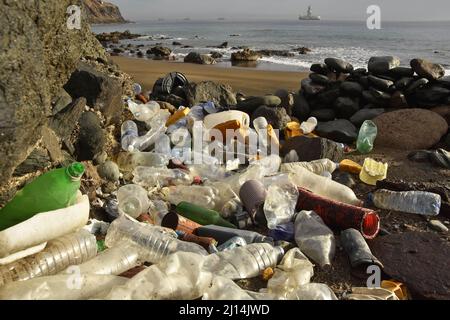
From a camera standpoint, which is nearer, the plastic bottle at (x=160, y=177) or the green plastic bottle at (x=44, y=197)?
the green plastic bottle at (x=44, y=197)

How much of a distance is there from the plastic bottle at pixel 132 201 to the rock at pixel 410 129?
12.0 feet

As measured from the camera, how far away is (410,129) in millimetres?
5984

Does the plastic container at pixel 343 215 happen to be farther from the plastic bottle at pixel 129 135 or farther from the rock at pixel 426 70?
the rock at pixel 426 70

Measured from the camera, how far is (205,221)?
140 inches

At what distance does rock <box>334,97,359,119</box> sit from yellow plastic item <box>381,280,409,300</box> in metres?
4.27

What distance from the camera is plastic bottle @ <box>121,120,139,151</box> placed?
4.99 meters

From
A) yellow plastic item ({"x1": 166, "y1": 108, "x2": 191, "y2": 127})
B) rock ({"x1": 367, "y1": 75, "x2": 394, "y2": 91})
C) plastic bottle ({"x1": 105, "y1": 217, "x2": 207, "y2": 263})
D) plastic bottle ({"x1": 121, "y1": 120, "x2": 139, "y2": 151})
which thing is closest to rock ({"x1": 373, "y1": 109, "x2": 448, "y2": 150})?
rock ({"x1": 367, "y1": 75, "x2": 394, "y2": 91})

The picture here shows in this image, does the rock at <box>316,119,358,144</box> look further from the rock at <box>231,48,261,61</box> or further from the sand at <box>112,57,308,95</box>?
the rock at <box>231,48,261,61</box>

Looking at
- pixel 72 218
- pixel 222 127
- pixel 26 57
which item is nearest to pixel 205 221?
pixel 72 218

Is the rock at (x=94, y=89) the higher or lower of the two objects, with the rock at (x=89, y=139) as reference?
higher

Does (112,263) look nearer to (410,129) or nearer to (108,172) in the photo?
(108,172)

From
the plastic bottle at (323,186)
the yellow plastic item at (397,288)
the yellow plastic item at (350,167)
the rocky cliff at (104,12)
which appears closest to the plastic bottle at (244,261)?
the yellow plastic item at (397,288)

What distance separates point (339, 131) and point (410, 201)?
2338mm

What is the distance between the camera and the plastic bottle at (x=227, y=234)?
126 inches
